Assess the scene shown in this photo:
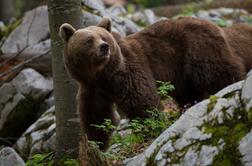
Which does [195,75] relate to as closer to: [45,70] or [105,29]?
[105,29]

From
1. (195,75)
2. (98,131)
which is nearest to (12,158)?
(98,131)

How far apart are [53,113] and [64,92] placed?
11.0 feet

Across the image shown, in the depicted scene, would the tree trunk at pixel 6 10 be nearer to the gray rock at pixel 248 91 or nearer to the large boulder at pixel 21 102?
the large boulder at pixel 21 102

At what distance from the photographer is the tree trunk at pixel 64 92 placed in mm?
6949

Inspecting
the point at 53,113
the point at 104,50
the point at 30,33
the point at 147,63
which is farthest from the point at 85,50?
the point at 30,33

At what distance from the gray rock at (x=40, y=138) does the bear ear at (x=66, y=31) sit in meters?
3.03

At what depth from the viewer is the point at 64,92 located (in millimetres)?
7016

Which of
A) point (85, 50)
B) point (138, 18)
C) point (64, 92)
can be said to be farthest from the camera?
point (138, 18)

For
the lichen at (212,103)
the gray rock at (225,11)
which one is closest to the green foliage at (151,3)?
the gray rock at (225,11)

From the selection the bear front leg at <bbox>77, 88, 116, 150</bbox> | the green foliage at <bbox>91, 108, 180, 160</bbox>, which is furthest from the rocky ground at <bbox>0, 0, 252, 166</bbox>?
the bear front leg at <bbox>77, 88, 116, 150</bbox>

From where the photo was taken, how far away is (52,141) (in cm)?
968

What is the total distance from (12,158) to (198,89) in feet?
7.88

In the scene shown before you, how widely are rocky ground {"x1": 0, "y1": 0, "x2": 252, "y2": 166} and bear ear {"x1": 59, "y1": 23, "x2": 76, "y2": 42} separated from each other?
1.36 meters

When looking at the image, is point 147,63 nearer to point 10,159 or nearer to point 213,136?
point 10,159
